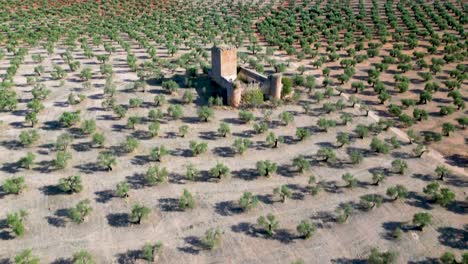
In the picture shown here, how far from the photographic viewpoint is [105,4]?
102m

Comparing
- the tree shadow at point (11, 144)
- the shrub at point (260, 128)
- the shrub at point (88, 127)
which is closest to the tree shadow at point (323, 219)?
the shrub at point (260, 128)

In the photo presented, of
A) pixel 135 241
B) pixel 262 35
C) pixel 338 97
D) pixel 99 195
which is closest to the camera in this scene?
pixel 135 241

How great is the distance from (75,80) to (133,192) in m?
29.3

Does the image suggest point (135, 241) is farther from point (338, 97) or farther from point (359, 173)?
point (338, 97)

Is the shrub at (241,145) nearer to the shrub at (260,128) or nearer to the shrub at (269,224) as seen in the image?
the shrub at (260,128)

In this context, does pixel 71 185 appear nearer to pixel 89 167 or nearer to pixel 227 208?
pixel 89 167

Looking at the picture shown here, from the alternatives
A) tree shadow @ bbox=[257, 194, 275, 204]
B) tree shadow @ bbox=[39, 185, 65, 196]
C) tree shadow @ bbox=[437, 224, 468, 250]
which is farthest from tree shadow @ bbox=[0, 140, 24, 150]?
tree shadow @ bbox=[437, 224, 468, 250]

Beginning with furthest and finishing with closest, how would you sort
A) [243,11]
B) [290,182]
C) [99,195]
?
[243,11]
[290,182]
[99,195]

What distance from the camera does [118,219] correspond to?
3017cm

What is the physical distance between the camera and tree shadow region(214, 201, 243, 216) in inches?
1228

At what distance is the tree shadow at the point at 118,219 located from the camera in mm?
29703

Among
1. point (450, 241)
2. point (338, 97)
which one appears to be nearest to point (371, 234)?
point (450, 241)

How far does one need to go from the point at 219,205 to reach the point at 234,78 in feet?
81.3

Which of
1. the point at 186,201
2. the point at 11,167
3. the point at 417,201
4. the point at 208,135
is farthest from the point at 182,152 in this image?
the point at 417,201
